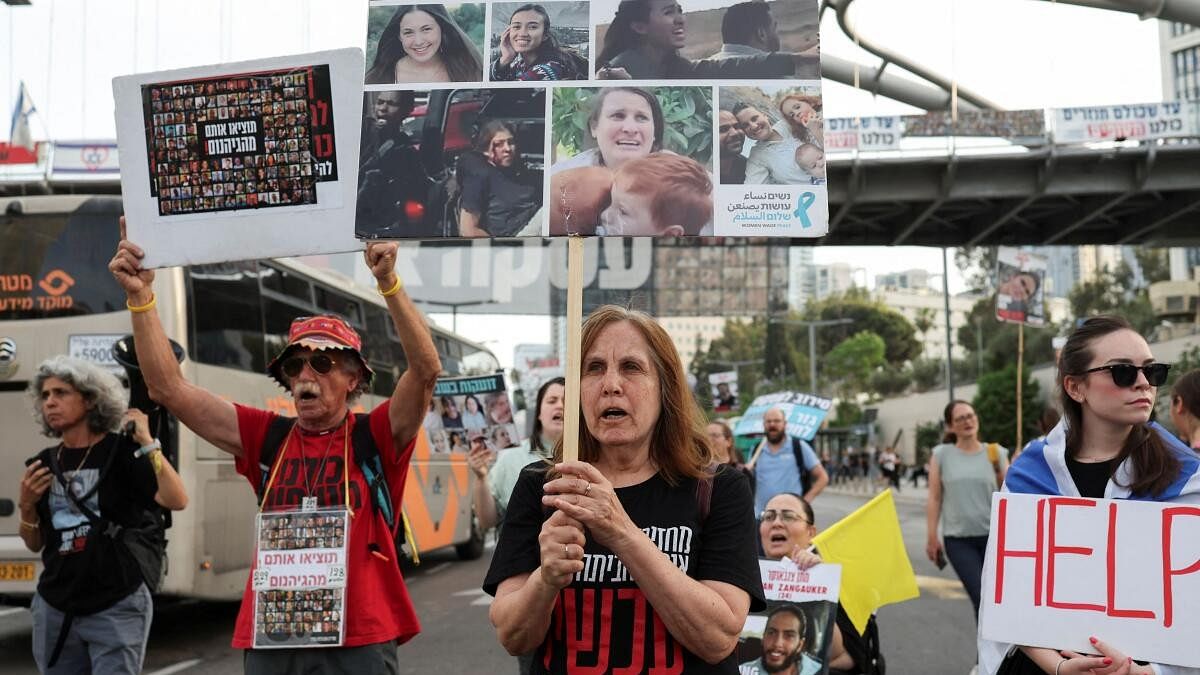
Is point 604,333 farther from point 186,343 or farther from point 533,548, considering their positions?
point 186,343

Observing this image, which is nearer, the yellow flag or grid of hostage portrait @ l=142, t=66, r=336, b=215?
grid of hostage portrait @ l=142, t=66, r=336, b=215

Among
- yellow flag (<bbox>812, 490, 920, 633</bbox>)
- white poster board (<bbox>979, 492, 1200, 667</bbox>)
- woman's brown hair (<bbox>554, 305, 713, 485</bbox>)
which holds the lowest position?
yellow flag (<bbox>812, 490, 920, 633</bbox>)

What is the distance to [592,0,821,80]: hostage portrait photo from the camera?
2.76 m

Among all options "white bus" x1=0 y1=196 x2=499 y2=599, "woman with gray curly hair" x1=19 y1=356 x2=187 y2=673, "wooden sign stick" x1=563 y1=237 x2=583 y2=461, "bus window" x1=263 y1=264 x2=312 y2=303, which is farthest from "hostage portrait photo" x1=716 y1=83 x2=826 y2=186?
"bus window" x1=263 y1=264 x2=312 y2=303

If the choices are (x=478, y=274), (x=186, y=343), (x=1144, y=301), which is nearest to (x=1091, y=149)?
(x=478, y=274)

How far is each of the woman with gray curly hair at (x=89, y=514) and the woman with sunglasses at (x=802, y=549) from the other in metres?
2.58

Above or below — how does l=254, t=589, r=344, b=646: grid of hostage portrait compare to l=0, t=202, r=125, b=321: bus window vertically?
below

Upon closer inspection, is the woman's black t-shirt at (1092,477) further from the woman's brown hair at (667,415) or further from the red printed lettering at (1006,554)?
the woman's brown hair at (667,415)

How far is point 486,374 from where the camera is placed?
8.23 meters

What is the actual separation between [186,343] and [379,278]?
261 inches

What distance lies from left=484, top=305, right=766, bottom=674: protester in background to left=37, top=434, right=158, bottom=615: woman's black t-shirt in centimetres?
249

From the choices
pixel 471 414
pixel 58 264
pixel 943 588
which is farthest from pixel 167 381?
pixel 943 588

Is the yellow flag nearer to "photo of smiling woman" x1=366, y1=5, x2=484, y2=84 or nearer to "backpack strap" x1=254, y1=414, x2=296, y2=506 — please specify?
"backpack strap" x1=254, y1=414, x2=296, y2=506

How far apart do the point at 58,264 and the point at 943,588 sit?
938 centimetres
